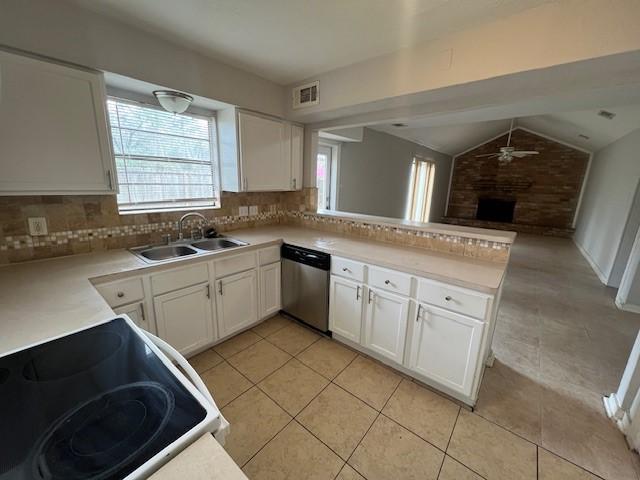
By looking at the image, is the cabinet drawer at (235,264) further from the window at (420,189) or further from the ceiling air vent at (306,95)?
the window at (420,189)

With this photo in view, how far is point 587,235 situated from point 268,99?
7.62 metres

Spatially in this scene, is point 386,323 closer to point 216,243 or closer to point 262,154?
point 216,243

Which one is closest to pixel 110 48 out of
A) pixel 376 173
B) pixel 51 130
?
pixel 51 130

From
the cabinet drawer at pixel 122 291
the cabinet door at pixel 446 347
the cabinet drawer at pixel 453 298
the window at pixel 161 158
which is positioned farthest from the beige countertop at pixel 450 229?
the cabinet drawer at pixel 122 291

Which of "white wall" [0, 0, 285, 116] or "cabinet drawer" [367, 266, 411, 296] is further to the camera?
"cabinet drawer" [367, 266, 411, 296]

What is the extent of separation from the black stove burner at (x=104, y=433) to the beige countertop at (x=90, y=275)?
522 millimetres

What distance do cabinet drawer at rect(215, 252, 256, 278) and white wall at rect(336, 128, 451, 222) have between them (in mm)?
2353

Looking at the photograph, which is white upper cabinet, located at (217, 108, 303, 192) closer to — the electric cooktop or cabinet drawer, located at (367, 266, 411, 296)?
cabinet drawer, located at (367, 266, 411, 296)

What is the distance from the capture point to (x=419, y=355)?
6.26ft

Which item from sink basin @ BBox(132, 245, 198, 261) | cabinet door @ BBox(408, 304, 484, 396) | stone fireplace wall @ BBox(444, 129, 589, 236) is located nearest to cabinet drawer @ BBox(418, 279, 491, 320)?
cabinet door @ BBox(408, 304, 484, 396)

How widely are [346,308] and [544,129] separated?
827 cm

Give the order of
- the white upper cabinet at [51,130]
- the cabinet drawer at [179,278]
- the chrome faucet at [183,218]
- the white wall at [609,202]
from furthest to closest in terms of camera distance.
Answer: the white wall at [609,202], the chrome faucet at [183,218], the cabinet drawer at [179,278], the white upper cabinet at [51,130]

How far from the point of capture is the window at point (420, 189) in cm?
675

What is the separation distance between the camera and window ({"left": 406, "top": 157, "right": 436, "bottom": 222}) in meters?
6.75
